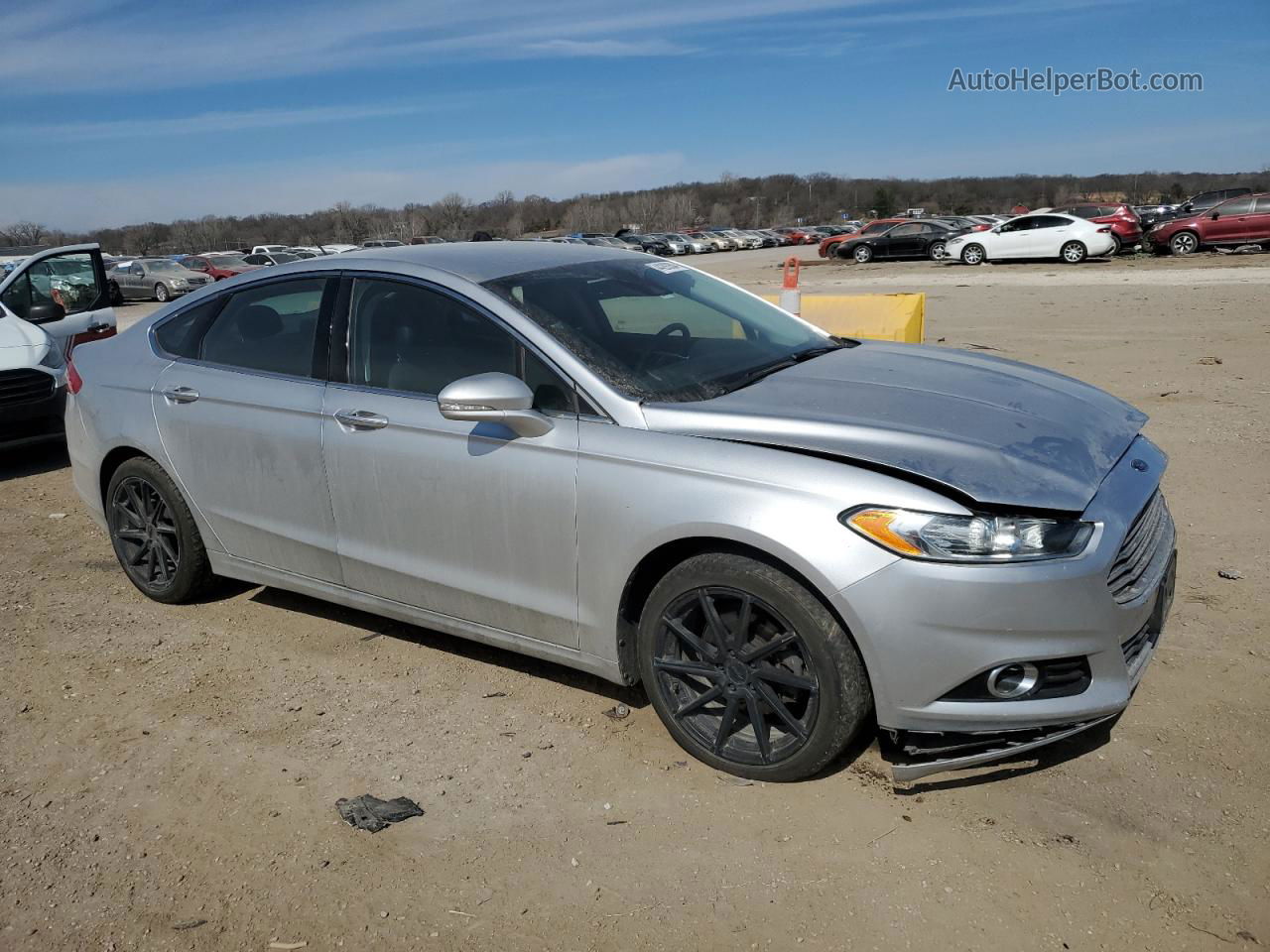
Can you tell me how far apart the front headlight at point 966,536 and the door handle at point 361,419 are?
1.90 metres

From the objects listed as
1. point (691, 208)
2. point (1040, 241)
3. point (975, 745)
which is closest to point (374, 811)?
point (975, 745)

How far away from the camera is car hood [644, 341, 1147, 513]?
2900 millimetres

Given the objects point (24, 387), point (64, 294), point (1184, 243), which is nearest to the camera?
point (24, 387)

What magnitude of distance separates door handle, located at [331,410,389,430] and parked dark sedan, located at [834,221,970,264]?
31.2m

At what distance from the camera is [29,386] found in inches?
306

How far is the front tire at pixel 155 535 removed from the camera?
466 cm

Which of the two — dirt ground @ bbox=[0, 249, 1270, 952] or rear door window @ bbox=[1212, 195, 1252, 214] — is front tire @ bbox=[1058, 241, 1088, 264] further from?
dirt ground @ bbox=[0, 249, 1270, 952]

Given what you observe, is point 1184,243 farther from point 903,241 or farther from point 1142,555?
point 1142,555

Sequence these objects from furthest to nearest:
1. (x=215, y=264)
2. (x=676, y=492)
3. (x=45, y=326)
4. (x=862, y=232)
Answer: (x=862, y=232)
(x=215, y=264)
(x=45, y=326)
(x=676, y=492)

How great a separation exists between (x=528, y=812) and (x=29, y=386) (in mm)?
6564

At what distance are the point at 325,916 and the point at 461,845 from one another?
17.1 inches

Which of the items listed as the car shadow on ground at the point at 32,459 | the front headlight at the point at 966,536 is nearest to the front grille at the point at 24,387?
the car shadow on ground at the point at 32,459

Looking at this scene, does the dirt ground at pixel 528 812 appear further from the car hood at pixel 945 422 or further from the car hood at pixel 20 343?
the car hood at pixel 20 343

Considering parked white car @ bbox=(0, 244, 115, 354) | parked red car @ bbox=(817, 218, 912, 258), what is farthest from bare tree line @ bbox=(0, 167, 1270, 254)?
parked white car @ bbox=(0, 244, 115, 354)
